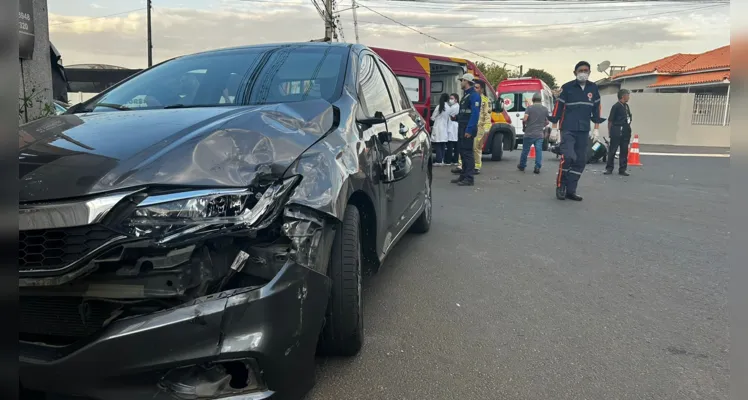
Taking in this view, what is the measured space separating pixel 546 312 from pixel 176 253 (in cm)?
261

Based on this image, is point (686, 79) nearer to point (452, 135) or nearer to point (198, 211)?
point (452, 135)

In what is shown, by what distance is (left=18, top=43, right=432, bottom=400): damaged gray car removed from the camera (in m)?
1.62

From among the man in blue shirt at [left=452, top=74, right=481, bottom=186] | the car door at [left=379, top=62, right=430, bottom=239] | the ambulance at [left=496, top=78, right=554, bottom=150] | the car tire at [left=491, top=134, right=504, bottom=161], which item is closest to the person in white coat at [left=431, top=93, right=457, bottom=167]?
the man in blue shirt at [left=452, top=74, right=481, bottom=186]

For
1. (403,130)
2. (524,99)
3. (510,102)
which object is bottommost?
(403,130)

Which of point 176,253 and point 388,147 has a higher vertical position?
point 388,147

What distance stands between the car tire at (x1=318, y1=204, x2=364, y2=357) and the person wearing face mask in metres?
5.98

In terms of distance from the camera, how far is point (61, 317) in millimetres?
1729

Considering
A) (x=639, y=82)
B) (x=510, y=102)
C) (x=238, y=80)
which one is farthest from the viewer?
(x=639, y=82)

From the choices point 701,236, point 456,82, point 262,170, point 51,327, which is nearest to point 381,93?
point 262,170

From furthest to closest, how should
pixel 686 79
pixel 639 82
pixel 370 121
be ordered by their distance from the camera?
pixel 639 82 → pixel 686 79 → pixel 370 121

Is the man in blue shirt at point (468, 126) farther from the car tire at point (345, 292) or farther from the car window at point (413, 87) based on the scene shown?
the car tire at point (345, 292)

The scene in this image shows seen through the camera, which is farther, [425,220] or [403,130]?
[425,220]

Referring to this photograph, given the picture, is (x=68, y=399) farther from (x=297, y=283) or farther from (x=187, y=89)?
(x=187, y=89)

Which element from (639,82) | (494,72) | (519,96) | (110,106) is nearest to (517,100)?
(519,96)
